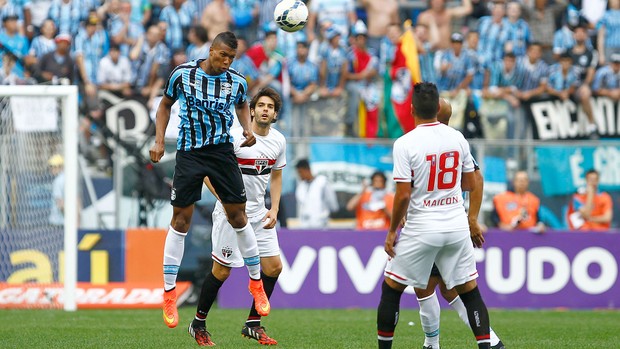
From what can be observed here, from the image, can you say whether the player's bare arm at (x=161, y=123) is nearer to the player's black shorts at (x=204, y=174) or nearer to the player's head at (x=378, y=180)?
the player's black shorts at (x=204, y=174)

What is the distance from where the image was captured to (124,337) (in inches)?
411

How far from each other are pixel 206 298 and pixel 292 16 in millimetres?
2863

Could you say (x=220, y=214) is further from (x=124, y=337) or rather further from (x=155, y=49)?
(x=155, y=49)

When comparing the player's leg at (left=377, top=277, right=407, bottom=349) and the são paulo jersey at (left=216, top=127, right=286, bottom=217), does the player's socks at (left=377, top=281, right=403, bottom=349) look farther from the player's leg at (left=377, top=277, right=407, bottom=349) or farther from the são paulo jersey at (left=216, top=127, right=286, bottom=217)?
the são paulo jersey at (left=216, top=127, right=286, bottom=217)

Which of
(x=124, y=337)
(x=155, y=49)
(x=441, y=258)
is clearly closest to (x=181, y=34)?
(x=155, y=49)

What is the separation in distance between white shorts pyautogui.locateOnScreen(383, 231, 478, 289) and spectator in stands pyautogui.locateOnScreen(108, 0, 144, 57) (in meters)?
12.2

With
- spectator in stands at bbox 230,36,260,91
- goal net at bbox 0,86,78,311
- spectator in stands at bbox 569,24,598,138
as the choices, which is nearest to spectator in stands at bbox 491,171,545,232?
spectator in stands at bbox 569,24,598,138

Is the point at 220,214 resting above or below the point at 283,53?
below

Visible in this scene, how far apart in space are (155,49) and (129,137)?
8.48ft

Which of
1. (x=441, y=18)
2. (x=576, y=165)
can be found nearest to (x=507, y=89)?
(x=441, y=18)

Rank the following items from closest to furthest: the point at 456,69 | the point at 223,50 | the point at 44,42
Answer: the point at 223,50 → the point at 44,42 → the point at 456,69

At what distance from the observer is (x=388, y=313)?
8023 millimetres

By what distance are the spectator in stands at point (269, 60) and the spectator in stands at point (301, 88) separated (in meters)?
0.24

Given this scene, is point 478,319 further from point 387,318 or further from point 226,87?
point 226,87
